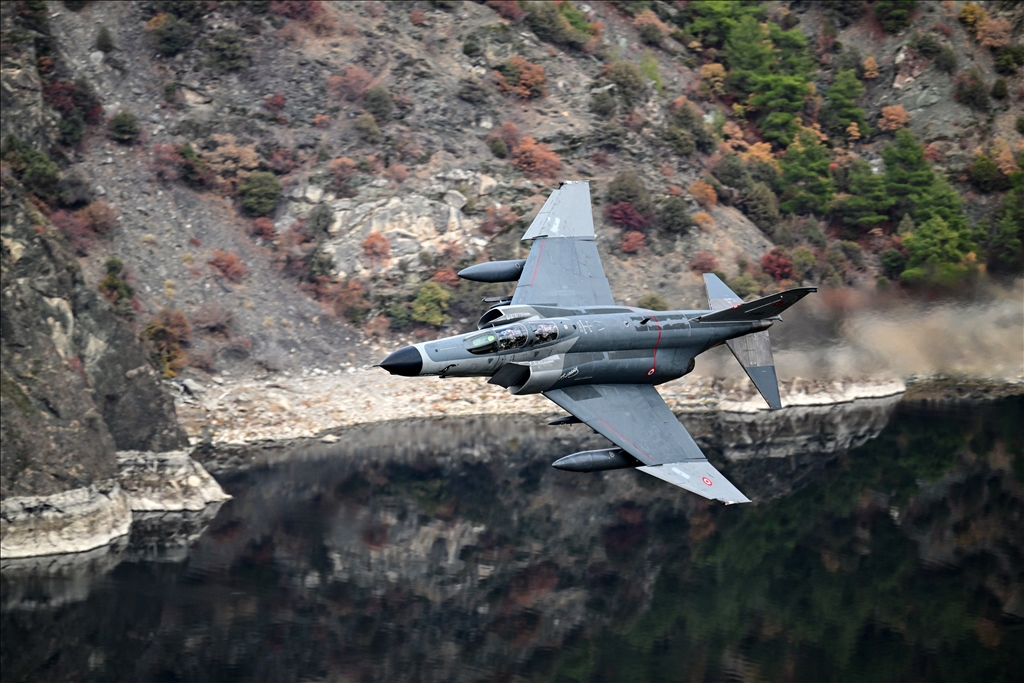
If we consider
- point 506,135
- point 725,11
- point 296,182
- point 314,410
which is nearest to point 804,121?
point 725,11

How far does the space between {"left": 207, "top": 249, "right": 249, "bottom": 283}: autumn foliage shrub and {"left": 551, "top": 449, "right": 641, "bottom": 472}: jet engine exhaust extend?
50522 millimetres

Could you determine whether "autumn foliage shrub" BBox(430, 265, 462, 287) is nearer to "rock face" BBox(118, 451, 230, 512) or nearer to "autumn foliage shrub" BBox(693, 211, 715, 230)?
"autumn foliage shrub" BBox(693, 211, 715, 230)

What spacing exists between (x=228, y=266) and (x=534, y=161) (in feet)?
86.4

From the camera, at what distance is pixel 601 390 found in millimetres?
43344

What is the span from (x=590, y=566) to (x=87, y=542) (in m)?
27.7

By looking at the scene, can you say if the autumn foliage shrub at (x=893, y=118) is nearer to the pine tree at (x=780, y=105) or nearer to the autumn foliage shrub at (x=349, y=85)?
the pine tree at (x=780, y=105)

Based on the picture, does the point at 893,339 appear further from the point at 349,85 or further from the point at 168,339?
the point at 168,339

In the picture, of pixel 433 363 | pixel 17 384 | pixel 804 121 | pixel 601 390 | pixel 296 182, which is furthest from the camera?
pixel 804 121

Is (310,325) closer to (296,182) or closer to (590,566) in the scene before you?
(296,182)

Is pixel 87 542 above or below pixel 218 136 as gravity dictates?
below

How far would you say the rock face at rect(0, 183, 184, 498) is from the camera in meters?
59.8

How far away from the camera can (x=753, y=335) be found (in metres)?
46.4

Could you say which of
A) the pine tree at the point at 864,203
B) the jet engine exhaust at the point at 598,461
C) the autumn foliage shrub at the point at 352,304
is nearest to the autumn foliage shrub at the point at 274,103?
the autumn foliage shrub at the point at 352,304

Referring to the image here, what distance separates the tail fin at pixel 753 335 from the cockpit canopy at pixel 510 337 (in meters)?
7.21
